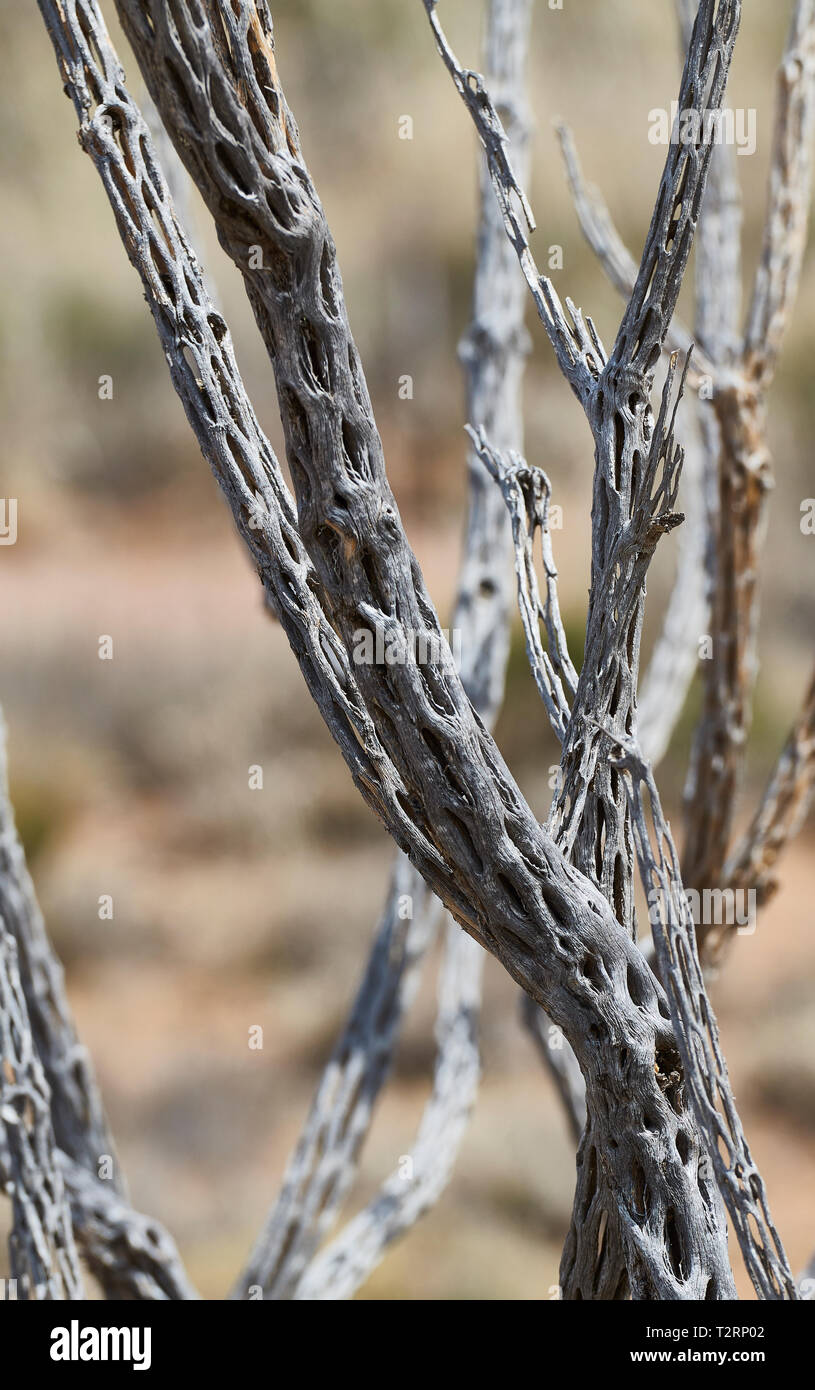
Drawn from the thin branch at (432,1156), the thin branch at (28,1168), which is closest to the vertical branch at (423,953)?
the thin branch at (432,1156)

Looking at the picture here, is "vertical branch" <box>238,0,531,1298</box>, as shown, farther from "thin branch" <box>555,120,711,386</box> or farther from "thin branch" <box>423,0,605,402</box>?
"thin branch" <box>423,0,605,402</box>

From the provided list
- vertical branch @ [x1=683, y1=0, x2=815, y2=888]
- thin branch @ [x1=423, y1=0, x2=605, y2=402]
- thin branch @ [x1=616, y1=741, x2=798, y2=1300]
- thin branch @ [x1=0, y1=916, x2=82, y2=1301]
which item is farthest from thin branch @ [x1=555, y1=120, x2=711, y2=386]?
thin branch @ [x1=0, y1=916, x2=82, y2=1301]

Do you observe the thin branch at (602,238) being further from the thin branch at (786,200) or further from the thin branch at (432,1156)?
the thin branch at (432,1156)

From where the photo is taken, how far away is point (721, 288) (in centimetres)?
134

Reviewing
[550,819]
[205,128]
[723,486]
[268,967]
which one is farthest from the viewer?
[268,967]

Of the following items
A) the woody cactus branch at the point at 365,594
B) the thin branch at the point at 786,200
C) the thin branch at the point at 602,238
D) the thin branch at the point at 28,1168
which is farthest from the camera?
the thin branch at the point at 786,200

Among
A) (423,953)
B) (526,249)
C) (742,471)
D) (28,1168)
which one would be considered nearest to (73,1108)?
(28,1168)

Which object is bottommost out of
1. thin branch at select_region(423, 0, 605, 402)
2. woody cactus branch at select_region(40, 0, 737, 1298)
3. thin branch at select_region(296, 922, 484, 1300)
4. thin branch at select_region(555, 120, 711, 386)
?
thin branch at select_region(296, 922, 484, 1300)

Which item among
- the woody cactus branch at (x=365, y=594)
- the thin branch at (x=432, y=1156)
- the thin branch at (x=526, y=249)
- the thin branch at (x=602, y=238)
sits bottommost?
the thin branch at (x=432, y=1156)

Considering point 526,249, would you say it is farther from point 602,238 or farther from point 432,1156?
point 432,1156

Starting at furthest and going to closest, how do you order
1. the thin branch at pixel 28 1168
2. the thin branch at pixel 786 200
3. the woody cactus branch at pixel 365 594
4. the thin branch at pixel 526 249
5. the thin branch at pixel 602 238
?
the thin branch at pixel 786 200, the thin branch at pixel 602 238, the thin branch at pixel 28 1168, the thin branch at pixel 526 249, the woody cactus branch at pixel 365 594

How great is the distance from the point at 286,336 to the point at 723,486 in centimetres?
85
